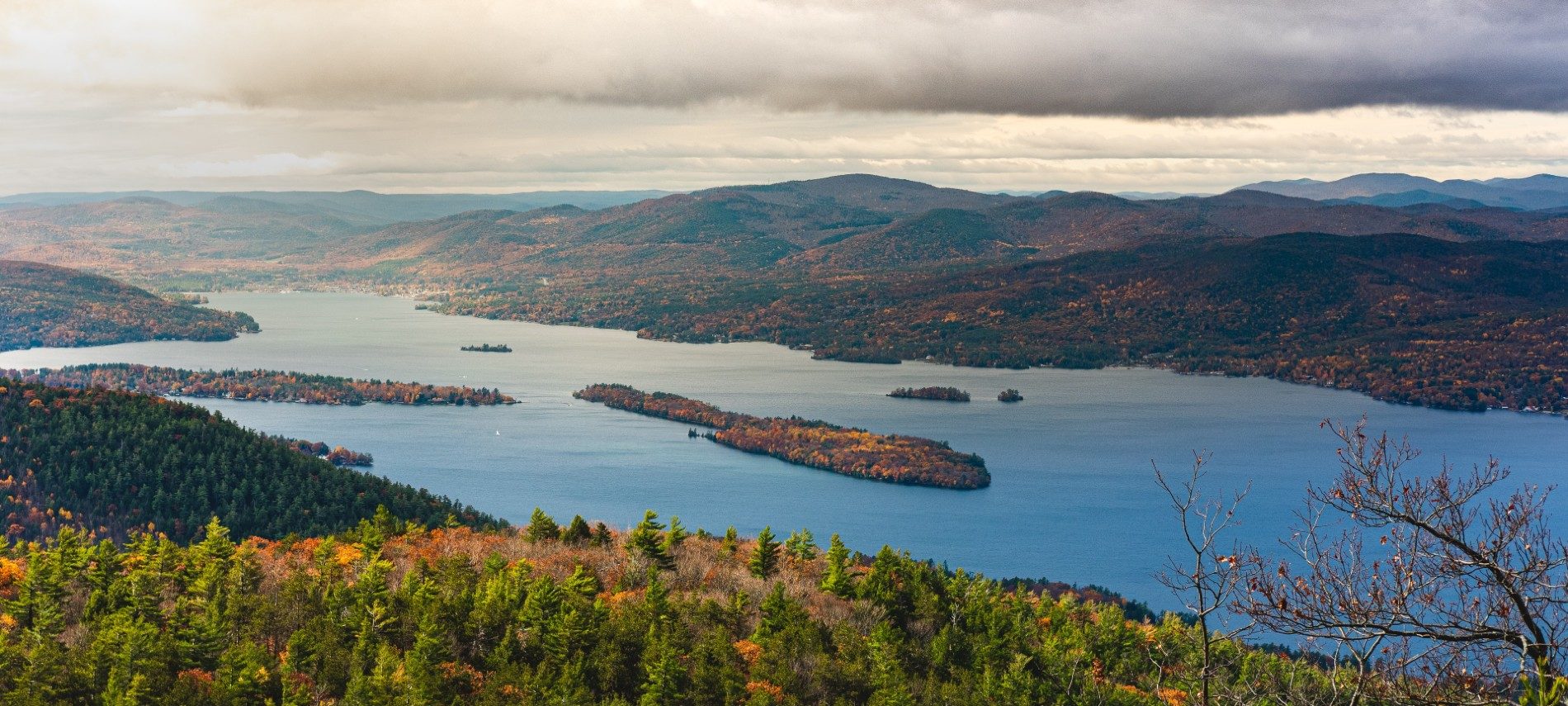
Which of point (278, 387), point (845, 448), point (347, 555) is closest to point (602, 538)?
point (347, 555)

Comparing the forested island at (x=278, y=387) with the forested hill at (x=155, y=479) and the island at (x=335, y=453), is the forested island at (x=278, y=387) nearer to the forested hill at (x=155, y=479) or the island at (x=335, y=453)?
the island at (x=335, y=453)

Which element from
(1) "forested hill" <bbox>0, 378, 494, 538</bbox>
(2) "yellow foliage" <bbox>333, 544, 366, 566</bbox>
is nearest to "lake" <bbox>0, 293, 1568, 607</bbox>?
(1) "forested hill" <bbox>0, 378, 494, 538</bbox>

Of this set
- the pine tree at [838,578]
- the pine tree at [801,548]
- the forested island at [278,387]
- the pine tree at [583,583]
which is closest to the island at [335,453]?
the forested island at [278,387]

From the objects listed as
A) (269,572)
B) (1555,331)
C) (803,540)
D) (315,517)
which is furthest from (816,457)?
(1555,331)

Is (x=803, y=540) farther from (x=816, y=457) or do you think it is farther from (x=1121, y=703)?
(x=816, y=457)

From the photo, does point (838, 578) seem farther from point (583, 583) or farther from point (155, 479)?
point (155, 479)
